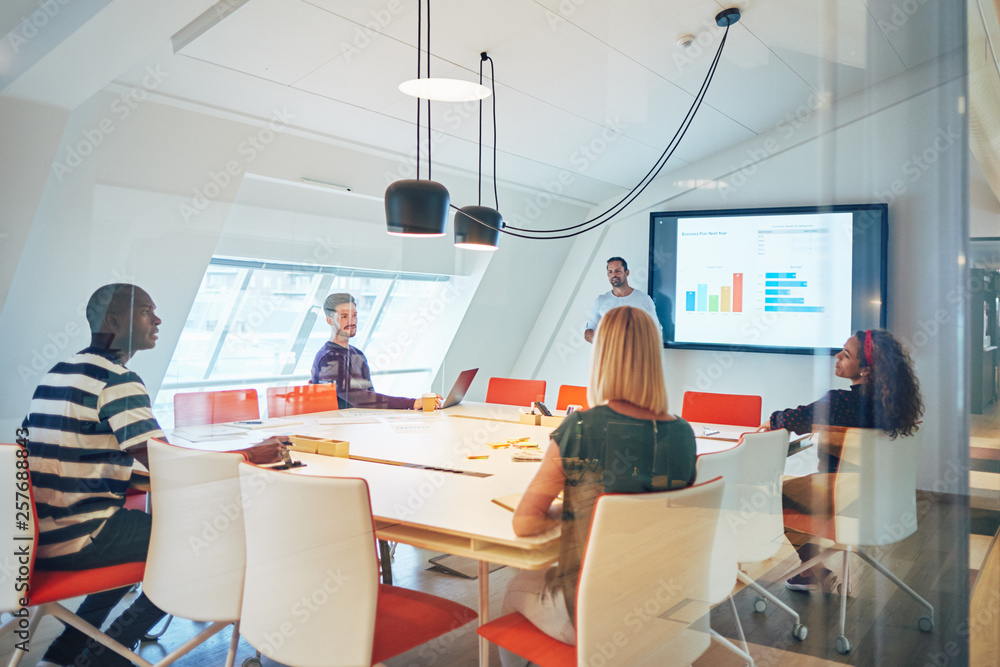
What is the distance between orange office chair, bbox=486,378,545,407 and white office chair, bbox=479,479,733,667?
0.68 metres

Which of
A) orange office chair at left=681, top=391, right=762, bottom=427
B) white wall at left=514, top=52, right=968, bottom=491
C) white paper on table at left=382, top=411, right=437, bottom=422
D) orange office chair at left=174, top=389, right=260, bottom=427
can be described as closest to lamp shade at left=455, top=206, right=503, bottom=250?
white wall at left=514, top=52, right=968, bottom=491

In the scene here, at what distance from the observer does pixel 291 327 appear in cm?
245

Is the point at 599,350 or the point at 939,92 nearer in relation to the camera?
the point at 599,350

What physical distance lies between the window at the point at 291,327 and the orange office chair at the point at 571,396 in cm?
57

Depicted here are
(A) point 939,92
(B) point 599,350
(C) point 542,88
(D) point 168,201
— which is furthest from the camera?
(C) point 542,88

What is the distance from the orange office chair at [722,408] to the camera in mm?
1963

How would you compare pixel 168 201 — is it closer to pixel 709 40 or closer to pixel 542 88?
pixel 542 88

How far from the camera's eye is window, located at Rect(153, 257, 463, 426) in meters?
2.26

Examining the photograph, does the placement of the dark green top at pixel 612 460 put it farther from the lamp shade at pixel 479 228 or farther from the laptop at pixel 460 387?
the lamp shade at pixel 479 228

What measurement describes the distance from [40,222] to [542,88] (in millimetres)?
1825

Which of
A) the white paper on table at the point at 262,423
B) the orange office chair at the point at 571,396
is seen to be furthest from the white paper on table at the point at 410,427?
the orange office chair at the point at 571,396

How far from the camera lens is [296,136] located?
254cm

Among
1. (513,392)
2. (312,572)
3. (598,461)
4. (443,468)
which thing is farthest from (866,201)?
(312,572)

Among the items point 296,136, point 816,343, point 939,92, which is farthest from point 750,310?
point 296,136
